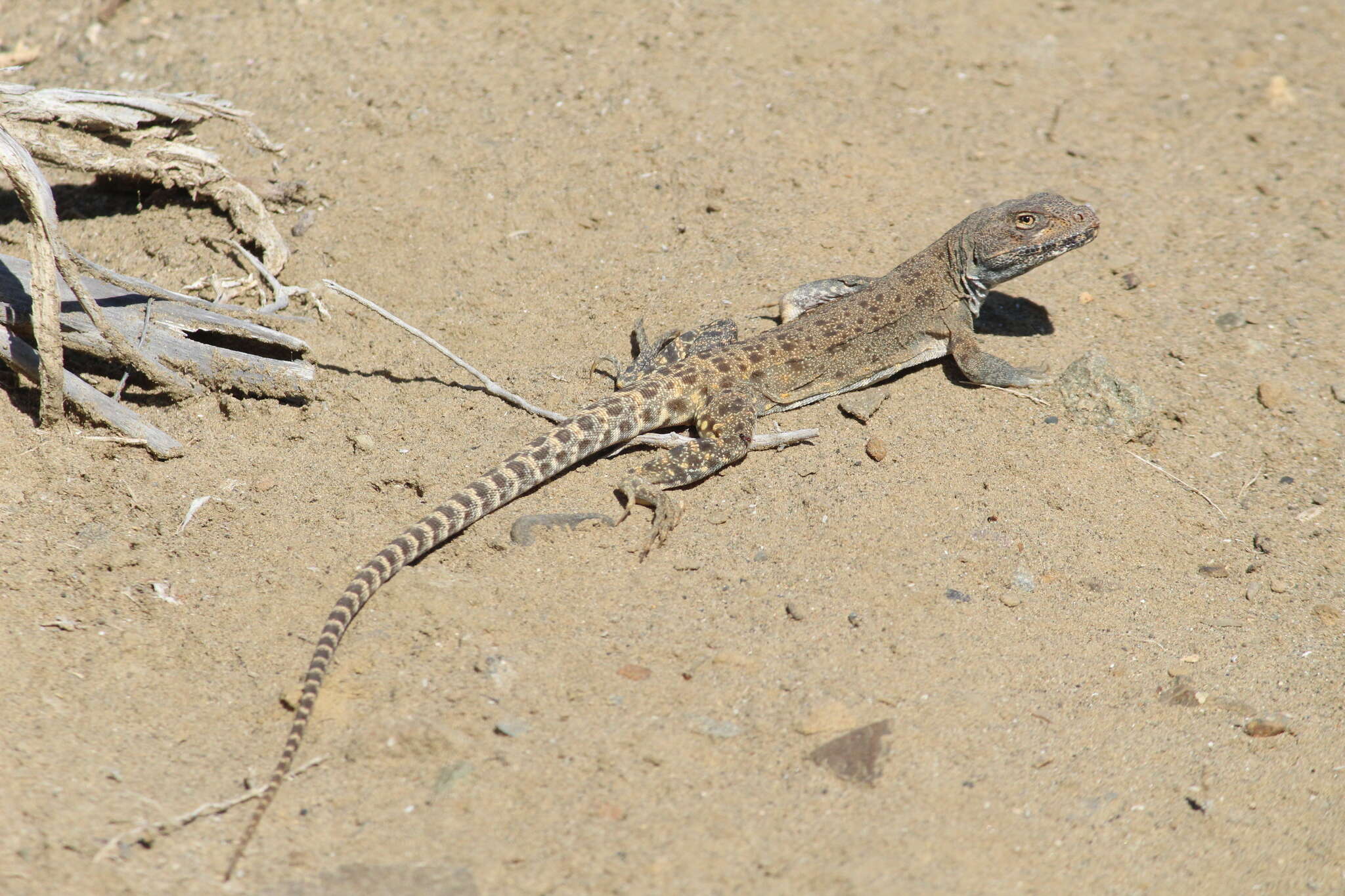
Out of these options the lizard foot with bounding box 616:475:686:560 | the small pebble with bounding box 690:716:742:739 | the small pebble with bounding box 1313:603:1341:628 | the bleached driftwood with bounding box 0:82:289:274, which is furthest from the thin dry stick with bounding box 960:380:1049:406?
the bleached driftwood with bounding box 0:82:289:274

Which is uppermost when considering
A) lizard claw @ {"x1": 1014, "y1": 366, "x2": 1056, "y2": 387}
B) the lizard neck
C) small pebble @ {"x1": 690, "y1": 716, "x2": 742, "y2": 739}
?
the lizard neck

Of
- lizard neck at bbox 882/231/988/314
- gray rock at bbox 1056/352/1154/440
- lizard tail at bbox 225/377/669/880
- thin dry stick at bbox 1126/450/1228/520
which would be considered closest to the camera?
lizard tail at bbox 225/377/669/880

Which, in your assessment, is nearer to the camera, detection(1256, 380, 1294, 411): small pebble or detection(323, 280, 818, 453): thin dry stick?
detection(323, 280, 818, 453): thin dry stick

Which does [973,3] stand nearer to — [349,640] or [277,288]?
[277,288]

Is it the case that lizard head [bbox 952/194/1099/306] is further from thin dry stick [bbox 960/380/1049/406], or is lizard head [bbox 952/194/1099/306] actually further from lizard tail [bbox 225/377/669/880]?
lizard tail [bbox 225/377/669/880]

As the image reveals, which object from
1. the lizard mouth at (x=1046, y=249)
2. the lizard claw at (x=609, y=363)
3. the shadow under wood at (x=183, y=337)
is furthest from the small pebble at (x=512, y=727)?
the lizard mouth at (x=1046, y=249)

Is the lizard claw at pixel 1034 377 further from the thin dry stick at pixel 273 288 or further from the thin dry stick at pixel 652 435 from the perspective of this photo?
the thin dry stick at pixel 273 288

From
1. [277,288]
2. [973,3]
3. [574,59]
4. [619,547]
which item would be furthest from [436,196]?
[973,3]
